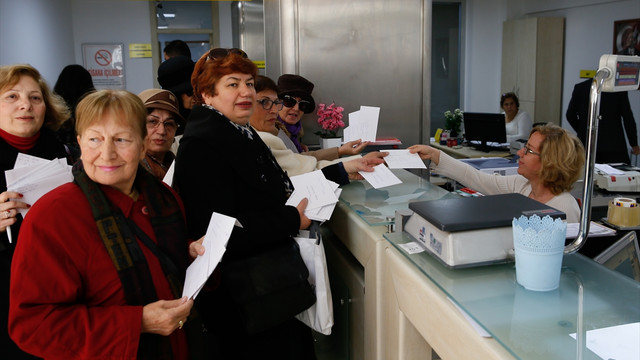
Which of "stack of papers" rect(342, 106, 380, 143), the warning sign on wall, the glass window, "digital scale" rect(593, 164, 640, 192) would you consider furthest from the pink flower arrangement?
the warning sign on wall

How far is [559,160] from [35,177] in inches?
79.2

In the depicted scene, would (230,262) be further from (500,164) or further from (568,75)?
(568,75)

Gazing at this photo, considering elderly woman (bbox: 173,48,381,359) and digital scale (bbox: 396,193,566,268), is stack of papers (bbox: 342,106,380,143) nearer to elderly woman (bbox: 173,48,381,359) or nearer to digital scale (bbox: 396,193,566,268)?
elderly woman (bbox: 173,48,381,359)

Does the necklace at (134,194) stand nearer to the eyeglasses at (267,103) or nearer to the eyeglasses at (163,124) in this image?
the eyeglasses at (163,124)

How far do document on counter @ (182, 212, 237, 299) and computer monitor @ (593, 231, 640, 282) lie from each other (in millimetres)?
1177

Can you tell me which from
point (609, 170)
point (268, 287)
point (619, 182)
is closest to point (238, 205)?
point (268, 287)

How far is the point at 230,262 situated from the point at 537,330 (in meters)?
0.97

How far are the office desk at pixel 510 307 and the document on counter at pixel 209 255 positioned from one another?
18.9 inches

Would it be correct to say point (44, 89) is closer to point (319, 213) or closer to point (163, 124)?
point (163, 124)

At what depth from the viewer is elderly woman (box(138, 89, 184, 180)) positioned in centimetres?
208

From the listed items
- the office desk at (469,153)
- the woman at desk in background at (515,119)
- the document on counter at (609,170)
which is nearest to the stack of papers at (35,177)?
the document on counter at (609,170)

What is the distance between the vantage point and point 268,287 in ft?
5.58

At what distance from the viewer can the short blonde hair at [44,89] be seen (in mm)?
1815

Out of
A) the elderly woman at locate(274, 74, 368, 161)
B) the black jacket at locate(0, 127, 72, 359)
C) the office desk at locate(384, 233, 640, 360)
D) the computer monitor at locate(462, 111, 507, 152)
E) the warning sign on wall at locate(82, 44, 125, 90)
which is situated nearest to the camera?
the office desk at locate(384, 233, 640, 360)
